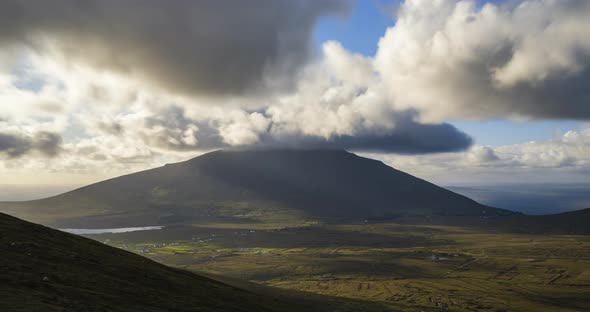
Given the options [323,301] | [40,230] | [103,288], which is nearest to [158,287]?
[103,288]

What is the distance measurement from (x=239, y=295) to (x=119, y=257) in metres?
32.4

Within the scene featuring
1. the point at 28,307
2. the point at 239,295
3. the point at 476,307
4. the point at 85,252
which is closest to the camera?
the point at 28,307

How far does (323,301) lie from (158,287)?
88575 mm

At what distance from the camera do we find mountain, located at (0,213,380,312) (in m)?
52.9

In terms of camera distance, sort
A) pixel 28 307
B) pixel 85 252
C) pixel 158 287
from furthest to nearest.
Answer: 1. pixel 85 252
2. pixel 158 287
3. pixel 28 307

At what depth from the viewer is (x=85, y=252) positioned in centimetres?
9131

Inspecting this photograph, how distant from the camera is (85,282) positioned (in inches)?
2621

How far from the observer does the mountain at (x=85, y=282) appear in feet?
174

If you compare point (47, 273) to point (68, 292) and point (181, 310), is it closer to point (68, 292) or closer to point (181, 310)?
point (68, 292)

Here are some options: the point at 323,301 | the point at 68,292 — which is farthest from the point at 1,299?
the point at 323,301

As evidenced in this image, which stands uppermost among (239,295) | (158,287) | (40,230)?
(40,230)

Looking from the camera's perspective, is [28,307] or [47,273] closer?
[28,307]

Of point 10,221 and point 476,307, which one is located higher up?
point 10,221

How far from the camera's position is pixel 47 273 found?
6456 cm
